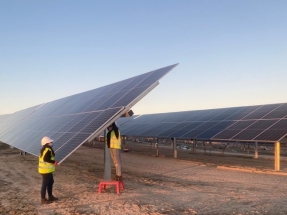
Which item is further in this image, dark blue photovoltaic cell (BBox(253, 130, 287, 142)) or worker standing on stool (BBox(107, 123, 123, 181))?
dark blue photovoltaic cell (BBox(253, 130, 287, 142))

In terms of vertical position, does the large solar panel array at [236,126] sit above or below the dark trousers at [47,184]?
above

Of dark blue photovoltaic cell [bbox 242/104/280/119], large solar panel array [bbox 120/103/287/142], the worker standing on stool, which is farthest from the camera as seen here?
dark blue photovoltaic cell [bbox 242/104/280/119]

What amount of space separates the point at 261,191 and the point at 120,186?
5.16 m

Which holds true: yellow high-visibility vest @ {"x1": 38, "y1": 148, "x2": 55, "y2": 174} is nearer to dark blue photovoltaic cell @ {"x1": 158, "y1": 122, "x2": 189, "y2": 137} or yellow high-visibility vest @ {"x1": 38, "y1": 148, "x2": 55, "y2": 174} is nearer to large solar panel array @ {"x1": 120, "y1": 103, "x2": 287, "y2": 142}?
large solar panel array @ {"x1": 120, "y1": 103, "x2": 287, "y2": 142}

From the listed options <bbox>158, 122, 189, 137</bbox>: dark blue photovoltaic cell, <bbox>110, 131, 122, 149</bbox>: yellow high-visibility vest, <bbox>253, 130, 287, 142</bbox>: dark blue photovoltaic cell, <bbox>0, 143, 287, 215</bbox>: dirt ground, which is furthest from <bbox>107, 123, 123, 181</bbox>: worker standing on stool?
<bbox>158, 122, 189, 137</bbox>: dark blue photovoltaic cell

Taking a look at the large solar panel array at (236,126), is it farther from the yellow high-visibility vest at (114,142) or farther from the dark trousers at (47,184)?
the dark trousers at (47,184)

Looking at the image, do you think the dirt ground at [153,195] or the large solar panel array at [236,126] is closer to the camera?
the dirt ground at [153,195]

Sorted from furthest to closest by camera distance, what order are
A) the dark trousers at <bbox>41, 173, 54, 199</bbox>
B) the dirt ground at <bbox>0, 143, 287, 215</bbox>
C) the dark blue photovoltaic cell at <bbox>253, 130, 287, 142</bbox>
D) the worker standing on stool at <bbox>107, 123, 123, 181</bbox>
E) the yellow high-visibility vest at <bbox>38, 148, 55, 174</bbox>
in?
the dark blue photovoltaic cell at <bbox>253, 130, 287, 142</bbox> → the worker standing on stool at <bbox>107, 123, 123, 181</bbox> → the yellow high-visibility vest at <bbox>38, 148, 55, 174</bbox> → the dark trousers at <bbox>41, 173, 54, 199</bbox> → the dirt ground at <bbox>0, 143, 287, 215</bbox>

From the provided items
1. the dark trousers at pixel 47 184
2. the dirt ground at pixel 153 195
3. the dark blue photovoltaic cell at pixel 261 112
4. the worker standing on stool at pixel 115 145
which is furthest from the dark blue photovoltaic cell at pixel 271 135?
the dark trousers at pixel 47 184

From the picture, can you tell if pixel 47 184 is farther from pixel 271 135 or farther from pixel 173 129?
pixel 173 129

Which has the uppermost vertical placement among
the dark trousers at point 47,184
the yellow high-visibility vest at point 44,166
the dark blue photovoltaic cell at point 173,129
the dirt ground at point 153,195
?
the dark blue photovoltaic cell at point 173,129

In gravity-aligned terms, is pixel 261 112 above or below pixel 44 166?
above

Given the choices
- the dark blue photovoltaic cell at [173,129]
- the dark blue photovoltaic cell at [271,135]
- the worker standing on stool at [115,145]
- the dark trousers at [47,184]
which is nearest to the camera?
the dark trousers at [47,184]

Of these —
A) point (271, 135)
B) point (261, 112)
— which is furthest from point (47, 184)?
point (261, 112)
